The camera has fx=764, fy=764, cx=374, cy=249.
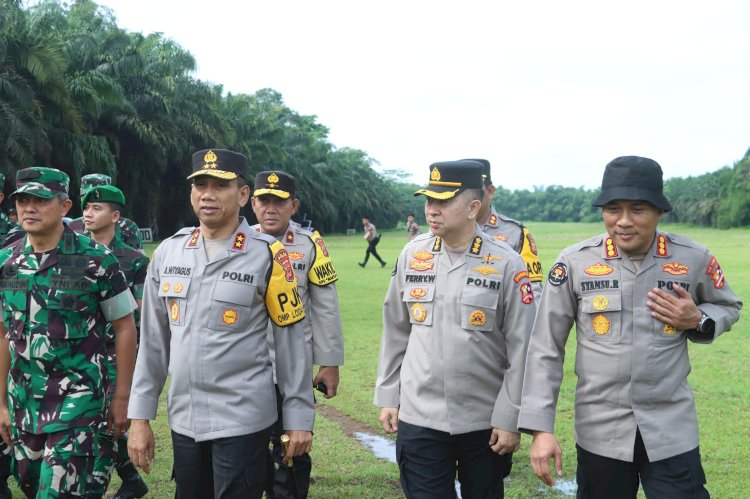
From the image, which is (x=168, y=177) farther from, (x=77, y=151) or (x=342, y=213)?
(x=342, y=213)

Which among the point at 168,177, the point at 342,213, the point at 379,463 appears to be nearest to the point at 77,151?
the point at 168,177

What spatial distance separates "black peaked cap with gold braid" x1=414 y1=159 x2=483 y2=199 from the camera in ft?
12.0

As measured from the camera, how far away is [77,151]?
2858cm

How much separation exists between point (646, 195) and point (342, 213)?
78970 mm

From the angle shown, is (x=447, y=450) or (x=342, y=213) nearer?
(x=447, y=450)

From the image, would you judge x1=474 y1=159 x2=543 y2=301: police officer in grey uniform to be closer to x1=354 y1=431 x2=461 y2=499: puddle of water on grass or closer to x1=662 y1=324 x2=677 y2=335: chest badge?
x1=354 y1=431 x2=461 y2=499: puddle of water on grass

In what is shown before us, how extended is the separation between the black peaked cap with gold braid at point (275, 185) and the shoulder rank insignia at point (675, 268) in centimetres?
276

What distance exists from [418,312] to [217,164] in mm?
1168

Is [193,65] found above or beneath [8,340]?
above

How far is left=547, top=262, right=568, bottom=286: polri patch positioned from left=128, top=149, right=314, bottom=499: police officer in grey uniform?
3.71 feet

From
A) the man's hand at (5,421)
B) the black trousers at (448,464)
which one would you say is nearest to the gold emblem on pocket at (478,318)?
the black trousers at (448,464)

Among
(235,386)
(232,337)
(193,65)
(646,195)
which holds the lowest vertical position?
(235,386)

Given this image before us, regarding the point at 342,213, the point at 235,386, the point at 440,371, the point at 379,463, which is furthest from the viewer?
the point at 342,213

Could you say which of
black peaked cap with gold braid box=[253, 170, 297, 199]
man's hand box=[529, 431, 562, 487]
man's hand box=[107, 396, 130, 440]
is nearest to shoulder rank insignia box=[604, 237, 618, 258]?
man's hand box=[529, 431, 562, 487]
